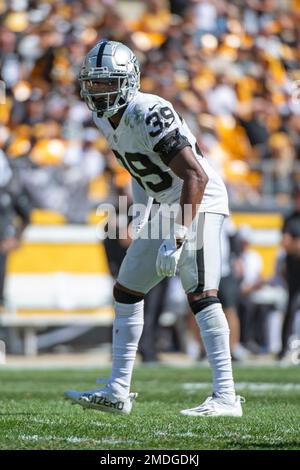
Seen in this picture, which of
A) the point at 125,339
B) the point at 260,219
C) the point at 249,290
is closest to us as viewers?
the point at 125,339

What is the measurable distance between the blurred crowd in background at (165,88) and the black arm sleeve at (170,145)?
242 inches

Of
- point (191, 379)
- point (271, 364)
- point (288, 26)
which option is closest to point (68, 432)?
point (191, 379)

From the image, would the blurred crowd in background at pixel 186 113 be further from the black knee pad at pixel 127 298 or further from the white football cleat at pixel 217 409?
the white football cleat at pixel 217 409

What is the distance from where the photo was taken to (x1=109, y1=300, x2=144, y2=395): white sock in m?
4.92

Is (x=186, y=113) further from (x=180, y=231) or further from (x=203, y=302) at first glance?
(x=180, y=231)

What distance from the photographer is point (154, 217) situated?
16.4ft

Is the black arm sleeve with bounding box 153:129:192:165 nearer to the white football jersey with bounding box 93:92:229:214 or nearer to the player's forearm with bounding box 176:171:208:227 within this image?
the white football jersey with bounding box 93:92:229:214

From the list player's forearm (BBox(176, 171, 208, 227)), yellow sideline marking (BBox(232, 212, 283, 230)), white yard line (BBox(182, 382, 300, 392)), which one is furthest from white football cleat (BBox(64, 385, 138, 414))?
yellow sideline marking (BBox(232, 212, 283, 230))

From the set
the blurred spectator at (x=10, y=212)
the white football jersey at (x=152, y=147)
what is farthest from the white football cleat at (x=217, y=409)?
the blurred spectator at (x=10, y=212)

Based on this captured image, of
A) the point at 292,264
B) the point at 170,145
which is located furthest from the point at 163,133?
the point at 292,264

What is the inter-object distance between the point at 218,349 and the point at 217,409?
290 millimetres

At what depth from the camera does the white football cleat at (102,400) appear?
15.8 feet

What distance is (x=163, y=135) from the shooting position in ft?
15.1

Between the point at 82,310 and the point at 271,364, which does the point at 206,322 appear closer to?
the point at 271,364
